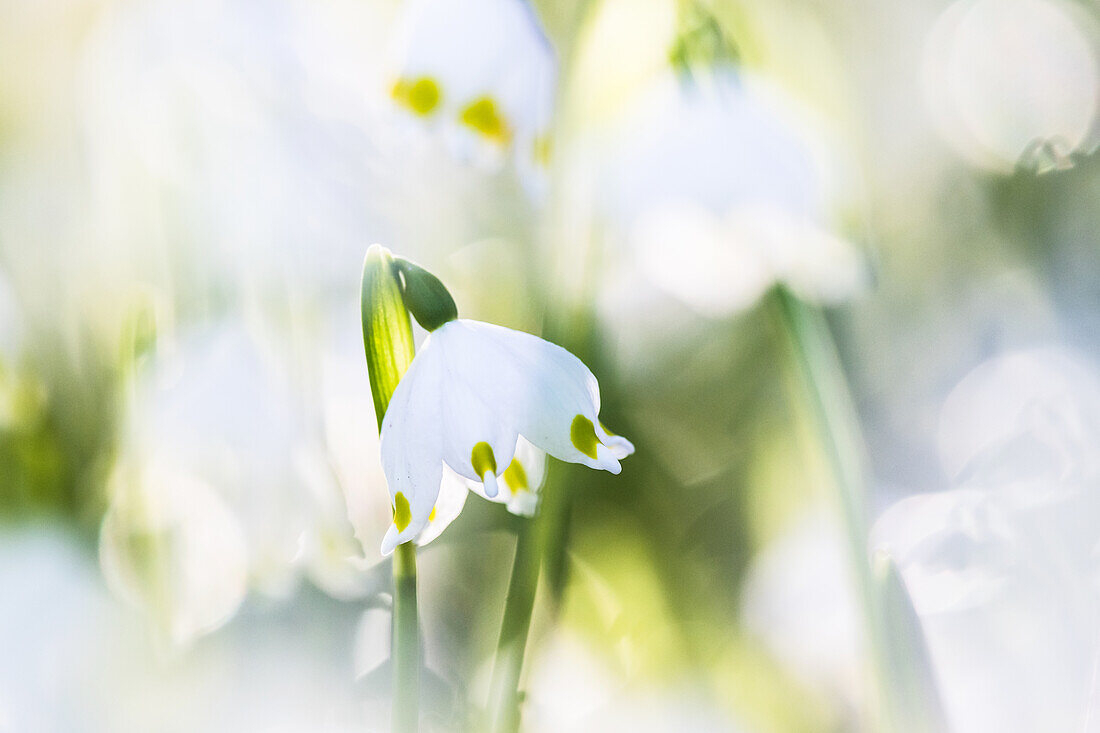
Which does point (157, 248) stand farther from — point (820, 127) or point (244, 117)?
point (820, 127)

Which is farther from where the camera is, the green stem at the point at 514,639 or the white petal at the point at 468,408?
the green stem at the point at 514,639

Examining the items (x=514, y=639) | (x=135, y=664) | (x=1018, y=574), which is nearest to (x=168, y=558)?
(x=135, y=664)

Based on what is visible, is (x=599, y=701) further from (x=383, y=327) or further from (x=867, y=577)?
(x=383, y=327)

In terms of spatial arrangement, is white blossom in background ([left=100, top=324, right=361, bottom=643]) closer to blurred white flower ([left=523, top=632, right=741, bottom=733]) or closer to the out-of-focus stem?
blurred white flower ([left=523, top=632, right=741, bottom=733])

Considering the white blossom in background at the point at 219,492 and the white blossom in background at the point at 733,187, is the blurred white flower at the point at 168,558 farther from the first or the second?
the white blossom in background at the point at 733,187

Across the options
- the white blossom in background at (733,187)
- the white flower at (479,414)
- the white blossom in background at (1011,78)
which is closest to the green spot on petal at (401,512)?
the white flower at (479,414)

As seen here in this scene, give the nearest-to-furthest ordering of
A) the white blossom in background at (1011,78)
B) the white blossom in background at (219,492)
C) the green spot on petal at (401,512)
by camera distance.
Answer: the green spot on petal at (401,512), the white blossom in background at (219,492), the white blossom in background at (1011,78)

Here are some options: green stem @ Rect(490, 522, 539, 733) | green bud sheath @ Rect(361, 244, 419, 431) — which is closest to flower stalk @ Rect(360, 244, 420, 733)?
green bud sheath @ Rect(361, 244, 419, 431)

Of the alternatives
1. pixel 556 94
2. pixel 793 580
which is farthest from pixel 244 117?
pixel 793 580
